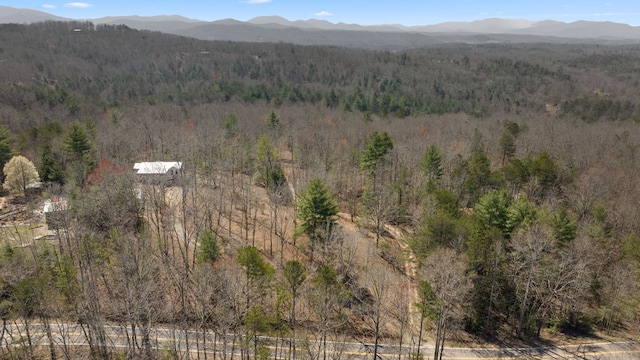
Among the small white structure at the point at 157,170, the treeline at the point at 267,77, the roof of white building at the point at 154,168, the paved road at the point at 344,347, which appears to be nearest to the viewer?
the paved road at the point at 344,347

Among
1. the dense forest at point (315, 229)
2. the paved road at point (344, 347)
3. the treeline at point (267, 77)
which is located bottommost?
the paved road at point (344, 347)

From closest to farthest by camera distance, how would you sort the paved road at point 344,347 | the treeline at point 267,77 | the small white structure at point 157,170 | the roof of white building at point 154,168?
the paved road at point 344,347, the small white structure at point 157,170, the roof of white building at point 154,168, the treeline at point 267,77

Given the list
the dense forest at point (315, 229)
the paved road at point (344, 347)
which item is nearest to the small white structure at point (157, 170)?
the dense forest at point (315, 229)

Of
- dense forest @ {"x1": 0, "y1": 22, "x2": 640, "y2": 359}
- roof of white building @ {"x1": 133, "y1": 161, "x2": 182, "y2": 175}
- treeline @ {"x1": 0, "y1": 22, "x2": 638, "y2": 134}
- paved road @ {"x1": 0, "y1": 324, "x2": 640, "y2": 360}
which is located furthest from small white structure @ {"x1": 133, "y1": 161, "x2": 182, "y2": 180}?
treeline @ {"x1": 0, "y1": 22, "x2": 638, "y2": 134}

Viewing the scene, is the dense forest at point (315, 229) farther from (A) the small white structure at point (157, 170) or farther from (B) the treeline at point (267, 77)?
(B) the treeline at point (267, 77)

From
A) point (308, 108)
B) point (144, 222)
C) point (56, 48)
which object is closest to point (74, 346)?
point (144, 222)

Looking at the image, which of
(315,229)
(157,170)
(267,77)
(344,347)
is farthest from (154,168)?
(267,77)
